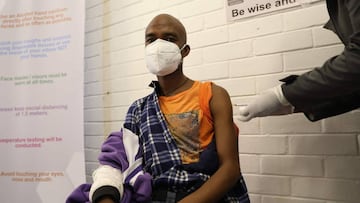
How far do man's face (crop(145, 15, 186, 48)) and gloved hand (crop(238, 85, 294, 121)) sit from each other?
1.14 ft

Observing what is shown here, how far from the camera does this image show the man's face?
1156mm

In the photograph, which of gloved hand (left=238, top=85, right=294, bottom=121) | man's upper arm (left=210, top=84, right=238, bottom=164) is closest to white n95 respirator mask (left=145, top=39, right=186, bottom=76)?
man's upper arm (left=210, top=84, right=238, bottom=164)

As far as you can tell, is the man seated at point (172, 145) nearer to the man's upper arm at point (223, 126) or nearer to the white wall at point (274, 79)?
the man's upper arm at point (223, 126)

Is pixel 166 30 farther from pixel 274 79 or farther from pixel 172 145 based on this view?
pixel 274 79

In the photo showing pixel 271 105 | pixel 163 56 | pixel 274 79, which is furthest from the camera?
pixel 274 79

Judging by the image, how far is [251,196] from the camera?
143cm

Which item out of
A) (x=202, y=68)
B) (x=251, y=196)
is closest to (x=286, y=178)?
(x=251, y=196)

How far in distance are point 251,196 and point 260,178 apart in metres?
0.09

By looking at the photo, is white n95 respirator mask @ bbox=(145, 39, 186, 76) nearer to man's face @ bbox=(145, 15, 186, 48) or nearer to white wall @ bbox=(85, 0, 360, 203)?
man's face @ bbox=(145, 15, 186, 48)

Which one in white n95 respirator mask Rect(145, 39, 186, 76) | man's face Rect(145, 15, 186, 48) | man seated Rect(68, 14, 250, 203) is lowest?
man seated Rect(68, 14, 250, 203)

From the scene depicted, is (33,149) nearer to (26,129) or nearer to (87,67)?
(26,129)

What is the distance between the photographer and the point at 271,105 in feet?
3.25

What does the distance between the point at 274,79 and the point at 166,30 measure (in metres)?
0.51

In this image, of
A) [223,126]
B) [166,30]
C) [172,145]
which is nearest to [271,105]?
[223,126]
